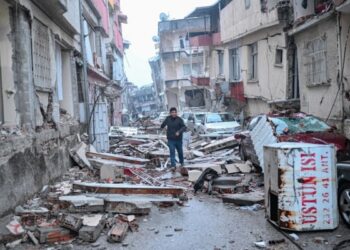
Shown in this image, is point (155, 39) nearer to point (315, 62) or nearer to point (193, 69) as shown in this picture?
point (193, 69)

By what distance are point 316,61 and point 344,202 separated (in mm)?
9374

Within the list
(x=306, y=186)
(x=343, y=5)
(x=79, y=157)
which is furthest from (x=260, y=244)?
(x=343, y=5)

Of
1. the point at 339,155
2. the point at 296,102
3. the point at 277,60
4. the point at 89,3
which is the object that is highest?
the point at 89,3

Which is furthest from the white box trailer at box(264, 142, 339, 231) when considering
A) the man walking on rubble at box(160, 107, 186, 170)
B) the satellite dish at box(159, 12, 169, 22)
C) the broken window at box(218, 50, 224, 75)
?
the satellite dish at box(159, 12, 169, 22)

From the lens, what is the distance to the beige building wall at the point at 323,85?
13367 mm

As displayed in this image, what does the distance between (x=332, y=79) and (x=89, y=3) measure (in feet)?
42.7

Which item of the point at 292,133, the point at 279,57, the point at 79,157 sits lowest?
the point at 79,157

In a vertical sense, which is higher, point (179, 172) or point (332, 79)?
point (332, 79)

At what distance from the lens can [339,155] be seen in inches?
378

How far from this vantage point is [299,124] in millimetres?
10836

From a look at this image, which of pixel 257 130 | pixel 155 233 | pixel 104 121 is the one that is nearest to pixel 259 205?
pixel 155 233

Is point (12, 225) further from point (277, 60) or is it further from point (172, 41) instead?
point (172, 41)

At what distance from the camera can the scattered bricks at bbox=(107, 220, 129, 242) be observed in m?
6.12

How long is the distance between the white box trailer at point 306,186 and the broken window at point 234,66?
822 inches
